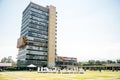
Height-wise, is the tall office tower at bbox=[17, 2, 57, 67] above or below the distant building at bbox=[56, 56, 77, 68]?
above

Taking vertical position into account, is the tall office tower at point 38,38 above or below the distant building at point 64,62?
above

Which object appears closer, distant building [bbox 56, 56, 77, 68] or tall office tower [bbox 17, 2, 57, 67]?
tall office tower [bbox 17, 2, 57, 67]

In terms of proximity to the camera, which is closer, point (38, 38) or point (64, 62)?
point (38, 38)

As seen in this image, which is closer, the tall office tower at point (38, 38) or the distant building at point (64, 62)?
the tall office tower at point (38, 38)

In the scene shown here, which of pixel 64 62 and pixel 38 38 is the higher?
pixel 38 38

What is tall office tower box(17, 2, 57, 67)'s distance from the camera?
95.1 m

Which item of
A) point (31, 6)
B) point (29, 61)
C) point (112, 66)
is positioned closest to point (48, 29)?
Answer: point (31, 6)

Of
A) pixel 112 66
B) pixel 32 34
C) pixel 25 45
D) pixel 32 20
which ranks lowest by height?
pixel 112 66

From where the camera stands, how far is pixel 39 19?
4063 inches

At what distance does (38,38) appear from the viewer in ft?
328

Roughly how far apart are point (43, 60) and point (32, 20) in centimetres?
2689

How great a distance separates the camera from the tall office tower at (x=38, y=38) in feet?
312

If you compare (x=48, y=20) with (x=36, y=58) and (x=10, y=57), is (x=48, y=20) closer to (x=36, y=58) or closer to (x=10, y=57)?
(x=36, y=58)

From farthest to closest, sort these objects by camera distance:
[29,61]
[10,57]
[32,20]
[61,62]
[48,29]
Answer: [10,57], [61,62], [48,29], [32,20], [29,61]
